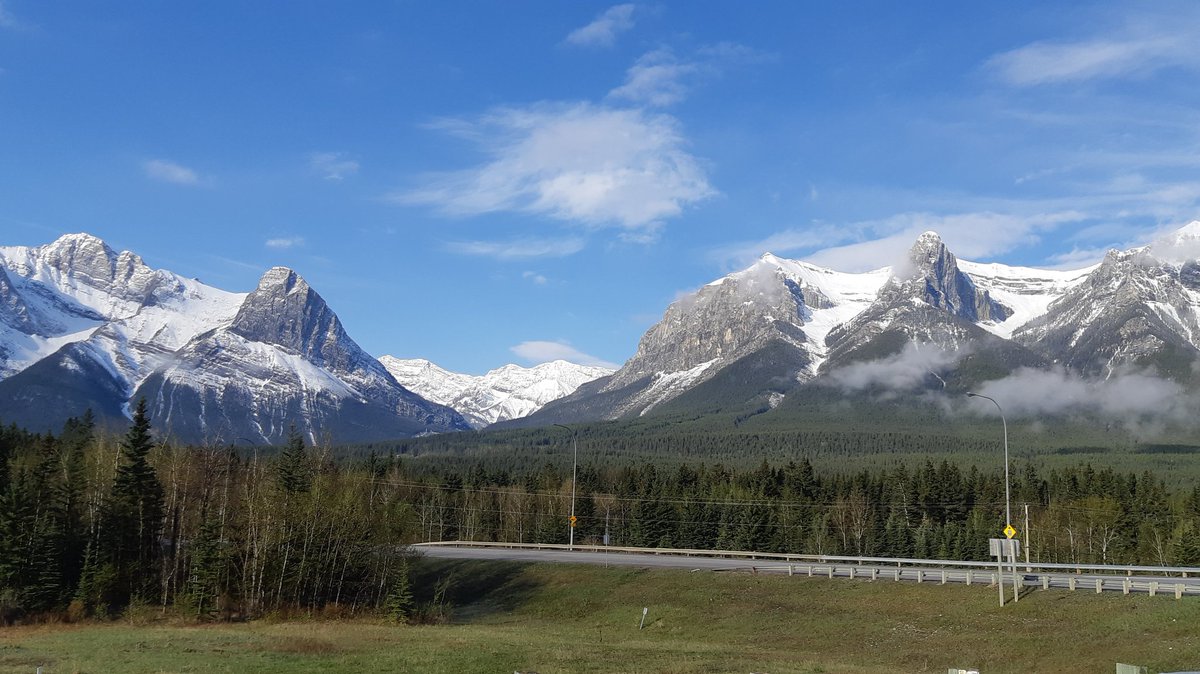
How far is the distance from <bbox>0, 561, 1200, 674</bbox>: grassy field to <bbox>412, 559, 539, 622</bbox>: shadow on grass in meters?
0.66

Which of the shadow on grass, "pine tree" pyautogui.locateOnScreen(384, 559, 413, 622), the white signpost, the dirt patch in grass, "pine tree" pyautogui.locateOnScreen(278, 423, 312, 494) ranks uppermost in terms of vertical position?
"pine tree" pyautogui.locateOnScreen(278, 423, 312, 494)

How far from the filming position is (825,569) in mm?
69688

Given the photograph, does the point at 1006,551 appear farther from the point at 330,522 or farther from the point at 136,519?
the point at 136,519

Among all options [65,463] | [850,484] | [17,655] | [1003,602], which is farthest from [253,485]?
[850,484]

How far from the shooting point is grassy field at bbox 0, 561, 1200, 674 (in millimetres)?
36781

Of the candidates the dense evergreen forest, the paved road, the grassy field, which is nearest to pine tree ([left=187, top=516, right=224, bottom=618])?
the dense evergreen forest

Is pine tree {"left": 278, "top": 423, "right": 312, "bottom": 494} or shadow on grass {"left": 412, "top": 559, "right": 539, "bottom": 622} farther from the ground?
pine tree {"left": 278, "top": 423, "right": 312, "bottom": 494}

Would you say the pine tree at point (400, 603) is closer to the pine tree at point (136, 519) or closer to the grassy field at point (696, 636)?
the grassy field at point (696, 636)

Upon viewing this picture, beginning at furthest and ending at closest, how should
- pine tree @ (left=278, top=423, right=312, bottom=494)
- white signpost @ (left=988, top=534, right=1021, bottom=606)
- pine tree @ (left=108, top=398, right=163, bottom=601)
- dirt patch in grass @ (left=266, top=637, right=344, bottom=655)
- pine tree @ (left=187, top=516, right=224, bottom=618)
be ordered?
pine tree @ (left=278, top=423, right=312, bottom=494) → pine tree @ (left=108, top=398, right=163, bottom=601) → pine tree @ (left=187, top=516, right=224, bottom=618) → white signpost @ (left=988, top=534, right=1021, bottom=606) → dirt patch in grass @ (left=266, top=637, right=344, bottom=655)

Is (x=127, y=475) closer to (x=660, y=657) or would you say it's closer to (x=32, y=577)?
(x=32, y=577)

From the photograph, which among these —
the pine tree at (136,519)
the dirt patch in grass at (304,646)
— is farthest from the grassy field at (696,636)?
the pine tree at (136,519)

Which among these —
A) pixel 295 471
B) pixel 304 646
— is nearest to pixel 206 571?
pixel 295 471

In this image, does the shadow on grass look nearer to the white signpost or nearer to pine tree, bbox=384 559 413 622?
pine tree, bbox=384 559 413 622

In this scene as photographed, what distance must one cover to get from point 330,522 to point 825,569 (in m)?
35.2
